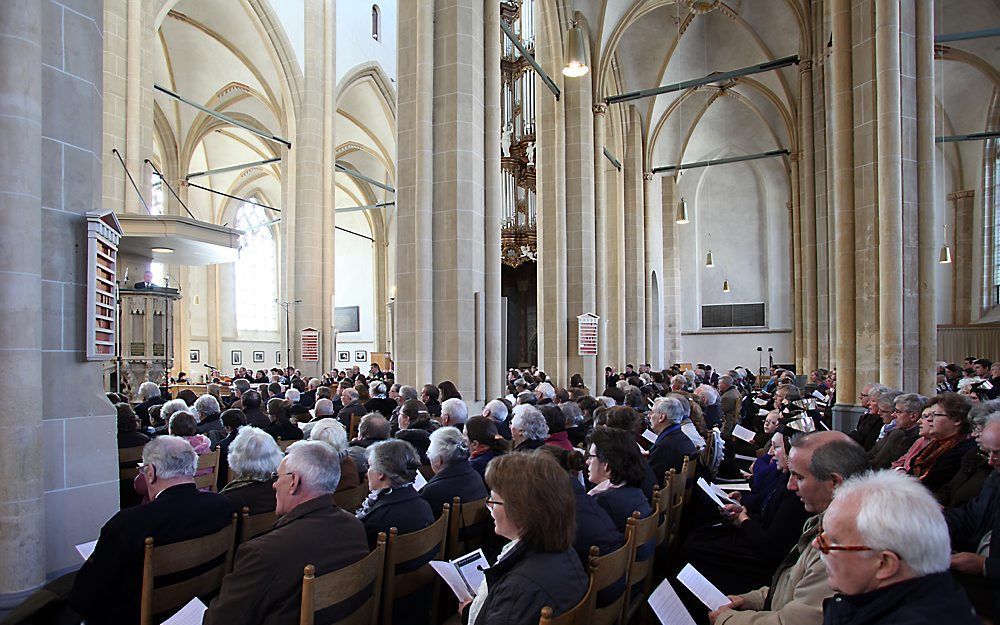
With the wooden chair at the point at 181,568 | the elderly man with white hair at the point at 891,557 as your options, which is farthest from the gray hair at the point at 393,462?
the elderly man with white hair at the point at 891,557

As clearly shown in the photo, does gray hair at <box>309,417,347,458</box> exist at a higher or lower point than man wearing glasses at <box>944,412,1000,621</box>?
higher

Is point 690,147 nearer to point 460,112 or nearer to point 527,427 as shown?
point 460,112

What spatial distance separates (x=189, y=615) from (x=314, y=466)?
0.69 meters

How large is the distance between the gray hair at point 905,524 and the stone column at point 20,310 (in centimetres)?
Result: 373

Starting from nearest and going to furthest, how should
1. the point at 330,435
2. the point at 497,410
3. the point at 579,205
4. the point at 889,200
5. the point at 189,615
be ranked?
the point at 189,615 < the point at 330,435 < the point at 497,410 < the point at 889,200 < the point at 579,205

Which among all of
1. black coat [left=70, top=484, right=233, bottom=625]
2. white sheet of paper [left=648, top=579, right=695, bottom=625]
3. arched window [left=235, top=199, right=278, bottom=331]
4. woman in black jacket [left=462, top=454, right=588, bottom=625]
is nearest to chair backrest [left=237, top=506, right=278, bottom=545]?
black coat [left=70, top=484, right=233, bottom=625]

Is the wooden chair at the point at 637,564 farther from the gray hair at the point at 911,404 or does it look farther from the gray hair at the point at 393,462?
the gray hair at the point at 911,404

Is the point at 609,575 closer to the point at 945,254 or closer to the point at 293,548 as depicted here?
the point at 293,548

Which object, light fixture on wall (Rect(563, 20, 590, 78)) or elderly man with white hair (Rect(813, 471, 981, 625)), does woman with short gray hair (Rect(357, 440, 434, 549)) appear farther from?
light fixture on wall (Rect(563, 20, 590, 78))

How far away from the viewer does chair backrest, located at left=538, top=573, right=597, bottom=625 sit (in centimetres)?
194

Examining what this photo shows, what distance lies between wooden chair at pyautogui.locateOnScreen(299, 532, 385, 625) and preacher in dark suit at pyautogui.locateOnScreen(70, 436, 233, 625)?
2.92ft

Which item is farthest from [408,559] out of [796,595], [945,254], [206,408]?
[945,254]

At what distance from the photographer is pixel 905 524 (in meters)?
1.65

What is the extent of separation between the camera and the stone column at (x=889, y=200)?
8.98 metres
